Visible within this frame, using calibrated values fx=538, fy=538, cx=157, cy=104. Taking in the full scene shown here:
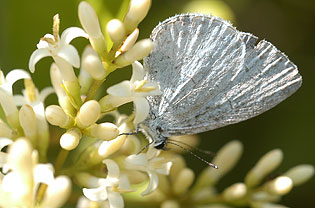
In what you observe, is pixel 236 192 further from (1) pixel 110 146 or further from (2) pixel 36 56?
(2) pixel 36 56

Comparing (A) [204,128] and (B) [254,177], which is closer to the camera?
(A) [204,128]

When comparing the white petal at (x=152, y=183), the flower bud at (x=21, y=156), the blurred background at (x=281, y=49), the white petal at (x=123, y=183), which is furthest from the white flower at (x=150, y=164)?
the blurred background at (x=281, y=49)

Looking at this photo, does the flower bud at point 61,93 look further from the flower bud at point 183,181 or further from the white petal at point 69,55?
the flower bud at point 183,181

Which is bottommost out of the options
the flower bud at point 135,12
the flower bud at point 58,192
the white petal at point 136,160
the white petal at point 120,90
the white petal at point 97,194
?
the flower bud at point 58,192

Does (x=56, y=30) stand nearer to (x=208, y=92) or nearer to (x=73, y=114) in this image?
(x=73, y=114)

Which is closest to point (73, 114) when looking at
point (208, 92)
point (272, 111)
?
point (208, 92)

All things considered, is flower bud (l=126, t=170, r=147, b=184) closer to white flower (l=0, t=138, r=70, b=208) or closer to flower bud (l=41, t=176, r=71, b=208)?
white flower (l=0, t=138, r=70, b=208)
